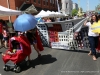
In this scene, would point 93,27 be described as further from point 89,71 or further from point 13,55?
point 13,55

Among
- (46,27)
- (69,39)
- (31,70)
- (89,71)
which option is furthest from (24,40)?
(46,27)

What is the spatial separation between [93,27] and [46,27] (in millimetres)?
3650

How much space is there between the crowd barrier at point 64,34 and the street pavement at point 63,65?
563mm

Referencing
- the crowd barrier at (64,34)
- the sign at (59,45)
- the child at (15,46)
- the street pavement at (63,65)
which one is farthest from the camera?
the sign at (59,45)

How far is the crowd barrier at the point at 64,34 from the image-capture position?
27.8 ft

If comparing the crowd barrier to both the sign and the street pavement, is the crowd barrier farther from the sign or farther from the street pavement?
the street pavement

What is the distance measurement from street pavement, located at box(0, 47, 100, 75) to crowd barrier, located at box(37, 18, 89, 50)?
0.56m

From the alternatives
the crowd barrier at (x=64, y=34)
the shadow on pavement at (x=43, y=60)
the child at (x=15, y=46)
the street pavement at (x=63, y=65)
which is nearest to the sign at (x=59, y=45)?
the crowd barrier at (x=64, y=34)

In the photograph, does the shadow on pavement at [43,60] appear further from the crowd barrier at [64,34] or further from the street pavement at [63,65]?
the crowd barrier at [64,34]

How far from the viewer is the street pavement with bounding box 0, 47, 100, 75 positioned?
19.6ft

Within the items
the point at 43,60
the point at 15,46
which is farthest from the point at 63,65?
the point at 15,46

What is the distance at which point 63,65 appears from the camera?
6676mm

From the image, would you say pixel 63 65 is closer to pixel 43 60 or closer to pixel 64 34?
pixel 43 60

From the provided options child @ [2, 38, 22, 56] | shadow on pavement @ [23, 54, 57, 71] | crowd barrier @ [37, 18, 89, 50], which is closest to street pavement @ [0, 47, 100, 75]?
shadow on pavement @ [23, 54, 57, 71]
